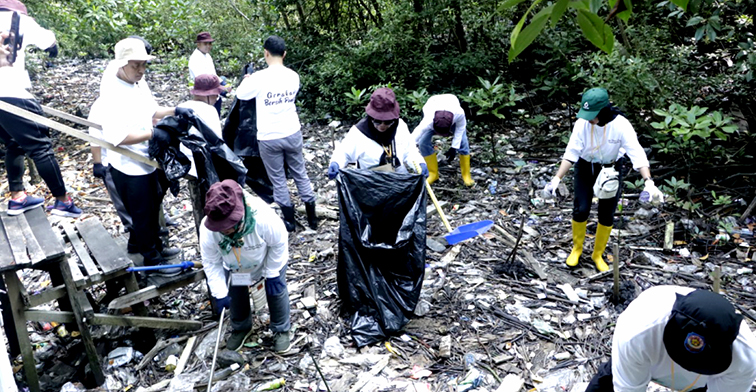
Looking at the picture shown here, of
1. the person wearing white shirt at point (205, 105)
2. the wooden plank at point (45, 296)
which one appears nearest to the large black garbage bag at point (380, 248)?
the person wearing white shirt at point (205, 105)

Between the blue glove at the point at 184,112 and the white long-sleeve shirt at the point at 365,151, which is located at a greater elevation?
the blue glove at the point at 184,112

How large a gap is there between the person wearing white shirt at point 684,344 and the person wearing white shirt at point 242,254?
2264 millimetres

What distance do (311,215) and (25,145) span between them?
2.80 meters

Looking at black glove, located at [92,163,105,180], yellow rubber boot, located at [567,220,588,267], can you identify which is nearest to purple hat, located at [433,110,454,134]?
yellow rubber boot, located at [567,220,588,267]

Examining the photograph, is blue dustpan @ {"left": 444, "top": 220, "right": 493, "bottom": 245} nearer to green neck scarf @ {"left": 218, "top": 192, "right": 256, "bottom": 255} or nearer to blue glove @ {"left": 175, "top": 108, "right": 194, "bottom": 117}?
green neck scarf @ {"left": 218, "top": 192, "right": 256, "bottom": 255}

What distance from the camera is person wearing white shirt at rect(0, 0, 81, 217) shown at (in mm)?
4793

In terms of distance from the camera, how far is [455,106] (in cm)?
640

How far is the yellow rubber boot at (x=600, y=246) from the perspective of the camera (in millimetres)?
4797

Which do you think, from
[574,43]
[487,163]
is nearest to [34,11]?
[487,163]

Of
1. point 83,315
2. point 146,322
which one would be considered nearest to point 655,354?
point 146,322

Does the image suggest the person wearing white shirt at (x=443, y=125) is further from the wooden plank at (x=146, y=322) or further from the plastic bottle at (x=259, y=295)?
the wooden plank at (x=146, y=322)

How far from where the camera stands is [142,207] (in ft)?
13.4

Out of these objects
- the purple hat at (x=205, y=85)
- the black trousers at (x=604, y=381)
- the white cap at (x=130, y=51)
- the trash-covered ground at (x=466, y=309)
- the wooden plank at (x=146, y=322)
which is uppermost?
the white cap at (x=130, y=51)

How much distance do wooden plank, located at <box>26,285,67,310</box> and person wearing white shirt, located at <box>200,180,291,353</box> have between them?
3.61 ft
